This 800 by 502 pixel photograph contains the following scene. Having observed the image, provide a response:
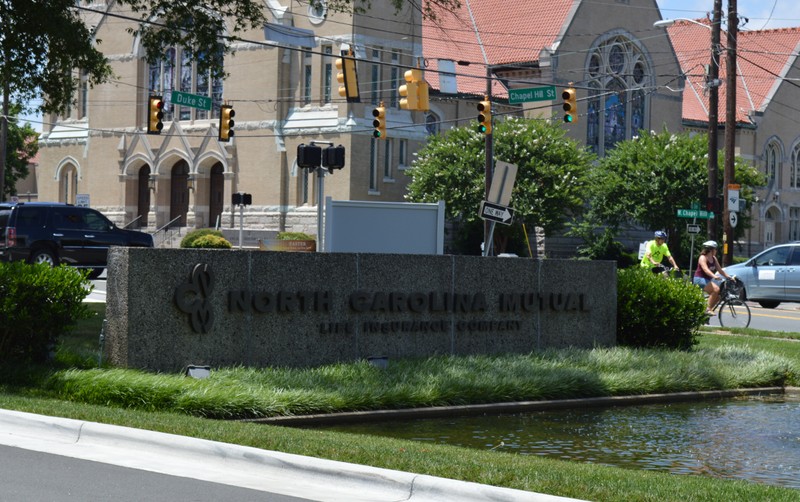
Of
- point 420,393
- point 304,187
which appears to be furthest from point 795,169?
point 420,393

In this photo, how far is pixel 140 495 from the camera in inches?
322

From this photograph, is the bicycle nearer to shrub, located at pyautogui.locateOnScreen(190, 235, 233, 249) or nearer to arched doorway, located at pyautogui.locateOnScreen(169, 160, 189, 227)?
shrub, located at pyautogui.locateOnScreen(190, 235, 233, 249)

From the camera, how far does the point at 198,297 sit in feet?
47.5

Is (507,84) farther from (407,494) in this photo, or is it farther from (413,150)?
(407,494)

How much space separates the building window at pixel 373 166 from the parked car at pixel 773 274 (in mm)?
22950

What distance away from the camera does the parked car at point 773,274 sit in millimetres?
33062

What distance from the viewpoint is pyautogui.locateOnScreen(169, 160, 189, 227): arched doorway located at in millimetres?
60812

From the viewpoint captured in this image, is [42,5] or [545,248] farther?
[545,248]

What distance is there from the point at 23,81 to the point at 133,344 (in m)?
11.8

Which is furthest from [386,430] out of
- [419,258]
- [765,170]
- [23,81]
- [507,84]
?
[765,170]

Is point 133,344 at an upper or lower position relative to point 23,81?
lower

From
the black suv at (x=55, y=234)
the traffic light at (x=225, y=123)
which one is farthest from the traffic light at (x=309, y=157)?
the traffic light at (x=225, y=123)

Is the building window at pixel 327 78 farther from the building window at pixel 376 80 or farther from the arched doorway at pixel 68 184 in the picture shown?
the arched doorway at pixel 68 184

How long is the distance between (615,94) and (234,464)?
5516 cm
